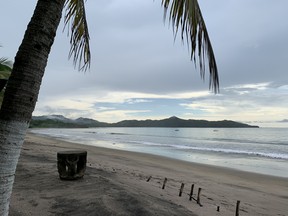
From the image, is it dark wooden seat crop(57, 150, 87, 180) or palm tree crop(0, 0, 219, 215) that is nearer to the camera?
palm tree crop(0, 0, 219, 215)

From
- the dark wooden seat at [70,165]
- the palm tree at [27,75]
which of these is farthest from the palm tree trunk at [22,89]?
the dark wooden seat at [70,165]

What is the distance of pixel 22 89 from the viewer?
1846 mm

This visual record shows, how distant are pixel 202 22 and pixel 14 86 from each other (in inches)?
56.2

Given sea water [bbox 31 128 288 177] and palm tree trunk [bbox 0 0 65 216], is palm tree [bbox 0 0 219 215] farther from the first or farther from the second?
sea water [bbox 31 128 288 177]

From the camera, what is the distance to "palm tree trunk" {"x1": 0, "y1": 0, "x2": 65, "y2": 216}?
1.83 metres

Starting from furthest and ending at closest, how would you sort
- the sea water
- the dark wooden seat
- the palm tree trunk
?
1. the sea water
2. the dark wooden seat
3. the palm tree trunk

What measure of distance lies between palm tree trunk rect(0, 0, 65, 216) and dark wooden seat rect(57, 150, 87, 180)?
13.7 feet

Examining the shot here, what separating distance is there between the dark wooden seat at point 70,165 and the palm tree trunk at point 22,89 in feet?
13.7

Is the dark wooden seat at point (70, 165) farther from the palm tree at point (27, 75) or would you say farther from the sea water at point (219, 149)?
the sea water at point (219, 149)

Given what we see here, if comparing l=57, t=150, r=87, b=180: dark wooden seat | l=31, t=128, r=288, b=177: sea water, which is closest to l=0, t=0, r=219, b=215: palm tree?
l=57, t=150, r=87, b=180: dark wooden seat

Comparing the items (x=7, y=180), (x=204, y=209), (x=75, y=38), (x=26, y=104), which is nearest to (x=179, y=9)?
(x=26, y=104)

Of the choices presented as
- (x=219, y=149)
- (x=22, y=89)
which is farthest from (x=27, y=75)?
(x=219, y=149)

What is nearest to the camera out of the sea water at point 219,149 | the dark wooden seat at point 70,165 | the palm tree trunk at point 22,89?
the palm tree trunk at point 22,89

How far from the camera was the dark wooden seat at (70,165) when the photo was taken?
6.07 metres
